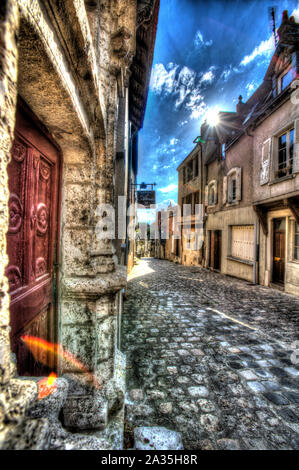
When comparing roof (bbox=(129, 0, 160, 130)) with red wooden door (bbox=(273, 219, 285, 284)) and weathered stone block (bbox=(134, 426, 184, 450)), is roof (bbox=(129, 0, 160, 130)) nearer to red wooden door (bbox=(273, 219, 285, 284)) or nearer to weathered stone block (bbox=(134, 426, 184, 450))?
weathered stone block (bbox=(134, 426, 184, 450))

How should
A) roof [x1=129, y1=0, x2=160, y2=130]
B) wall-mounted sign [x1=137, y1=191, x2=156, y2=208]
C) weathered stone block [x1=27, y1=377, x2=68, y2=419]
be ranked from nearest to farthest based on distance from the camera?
weathered stone block [x1=27, y1=377, x2=68, y2=419]
roof [x1=129, y1=0, x2=160, y2=130]
wall-mounted sign [x1=137, y1=191, x2=156, y2=208]

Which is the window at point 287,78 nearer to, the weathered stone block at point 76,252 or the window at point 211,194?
the window at point 211,194

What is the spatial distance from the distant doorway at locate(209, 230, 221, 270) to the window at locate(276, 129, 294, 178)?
5.10 meters

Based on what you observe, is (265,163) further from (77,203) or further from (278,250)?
(77,203)

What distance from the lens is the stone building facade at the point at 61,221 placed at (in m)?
0.53

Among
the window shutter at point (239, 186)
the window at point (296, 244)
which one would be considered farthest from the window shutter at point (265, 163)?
the window at point (296, 244)

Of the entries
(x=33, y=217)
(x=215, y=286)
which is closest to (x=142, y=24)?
(x=33, y=217)

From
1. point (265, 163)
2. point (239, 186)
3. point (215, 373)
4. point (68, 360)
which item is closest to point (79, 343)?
point (68, 360)

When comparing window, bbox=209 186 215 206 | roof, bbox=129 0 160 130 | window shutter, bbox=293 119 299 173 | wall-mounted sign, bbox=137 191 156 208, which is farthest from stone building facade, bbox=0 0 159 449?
window, bbox=209 186 215 206

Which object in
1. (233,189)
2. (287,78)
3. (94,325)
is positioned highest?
(287,78)

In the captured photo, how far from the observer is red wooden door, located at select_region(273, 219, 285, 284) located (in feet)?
21.8

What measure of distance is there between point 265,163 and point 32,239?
26.5 ft

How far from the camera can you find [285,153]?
250 inches

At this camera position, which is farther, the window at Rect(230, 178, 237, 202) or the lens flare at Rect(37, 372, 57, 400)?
the window at Rect(230, 178, 237, 202)
